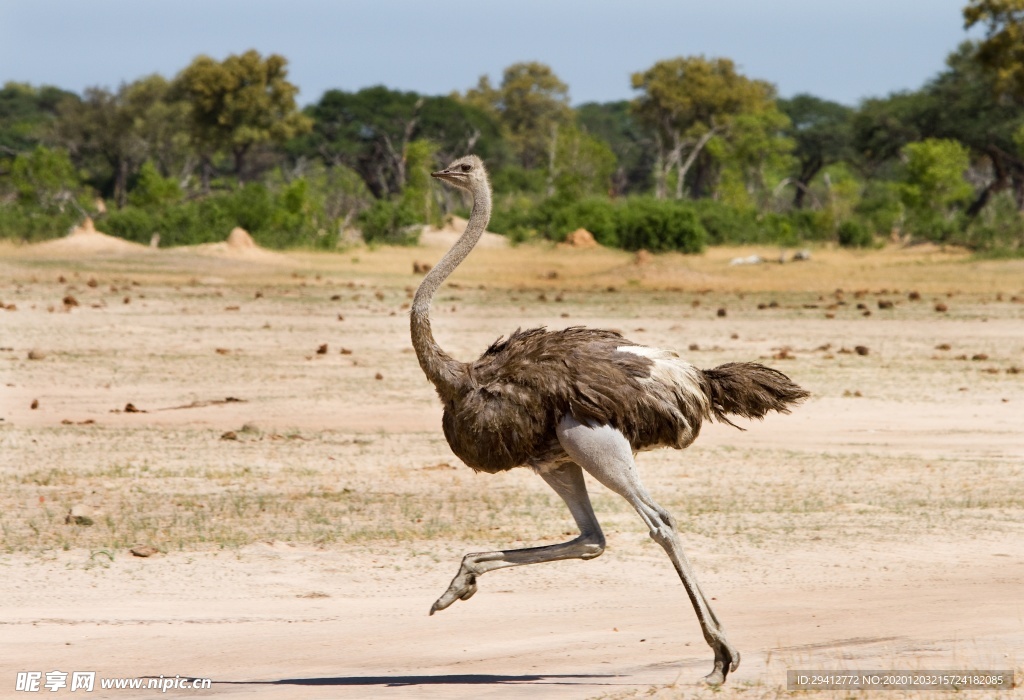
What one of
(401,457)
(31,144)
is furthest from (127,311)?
(31,144)

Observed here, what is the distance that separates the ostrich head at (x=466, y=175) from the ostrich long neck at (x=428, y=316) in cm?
2

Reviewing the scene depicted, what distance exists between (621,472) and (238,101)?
48.3 m

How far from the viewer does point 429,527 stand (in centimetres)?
726

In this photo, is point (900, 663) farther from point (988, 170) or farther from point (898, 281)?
point (988, 170)

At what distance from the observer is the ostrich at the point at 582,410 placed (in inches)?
184

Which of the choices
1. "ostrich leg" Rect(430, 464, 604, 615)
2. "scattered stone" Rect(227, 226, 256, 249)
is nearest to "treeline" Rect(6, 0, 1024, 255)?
"scattered stone" Rect(227, 226, 256, 249)

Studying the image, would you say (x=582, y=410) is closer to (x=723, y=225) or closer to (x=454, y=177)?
(x=454, y=177)

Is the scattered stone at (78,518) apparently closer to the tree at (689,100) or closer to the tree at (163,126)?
the tree at (163,126)

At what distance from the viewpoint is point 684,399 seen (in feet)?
16.1

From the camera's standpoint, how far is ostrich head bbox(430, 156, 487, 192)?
5539mm

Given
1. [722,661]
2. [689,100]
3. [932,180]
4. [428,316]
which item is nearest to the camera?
[722,661]

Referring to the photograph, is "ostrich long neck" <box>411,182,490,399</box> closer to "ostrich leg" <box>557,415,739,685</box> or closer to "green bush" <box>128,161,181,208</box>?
"ostrich leg" <box>557,415,739,685</box>

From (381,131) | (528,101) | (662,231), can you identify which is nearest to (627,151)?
(528,101)

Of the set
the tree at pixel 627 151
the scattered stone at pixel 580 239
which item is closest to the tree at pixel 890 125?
the tree at pixel 627 151
